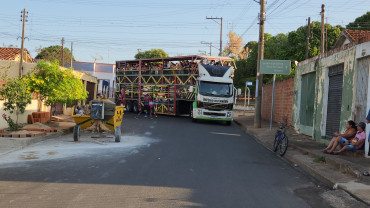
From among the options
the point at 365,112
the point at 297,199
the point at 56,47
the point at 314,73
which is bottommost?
the point at 297,199

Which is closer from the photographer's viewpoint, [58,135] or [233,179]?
[233,179]

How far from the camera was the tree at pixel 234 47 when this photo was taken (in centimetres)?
6981

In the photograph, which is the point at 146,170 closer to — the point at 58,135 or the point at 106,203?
the point at 106,203

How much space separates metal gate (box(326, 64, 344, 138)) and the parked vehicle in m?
9.10

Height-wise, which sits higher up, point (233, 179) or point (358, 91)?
point (358, 91)

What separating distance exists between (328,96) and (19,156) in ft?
38.3

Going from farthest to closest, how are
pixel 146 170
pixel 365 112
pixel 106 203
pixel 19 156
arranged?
pixel 365 112
pixel 19 156
pixel 146 170
pixel 106 203

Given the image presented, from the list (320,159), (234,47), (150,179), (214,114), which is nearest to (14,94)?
(150,179)

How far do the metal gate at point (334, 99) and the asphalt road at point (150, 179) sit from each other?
3.66 metres

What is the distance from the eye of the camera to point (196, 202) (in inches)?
234

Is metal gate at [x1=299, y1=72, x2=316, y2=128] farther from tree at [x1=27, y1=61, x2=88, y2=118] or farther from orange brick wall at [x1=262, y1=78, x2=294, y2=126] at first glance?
tree at [x1=27, y1=61, x2=88, y2=118]

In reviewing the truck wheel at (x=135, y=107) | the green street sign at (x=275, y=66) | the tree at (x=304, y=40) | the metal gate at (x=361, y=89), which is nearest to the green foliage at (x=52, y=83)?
the green street sign at (x=275, y=66)

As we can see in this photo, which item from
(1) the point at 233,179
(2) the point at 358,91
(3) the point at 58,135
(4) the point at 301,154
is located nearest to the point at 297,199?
(1) the point at 233,179

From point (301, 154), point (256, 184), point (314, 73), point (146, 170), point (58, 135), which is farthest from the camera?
point (314, 73)
